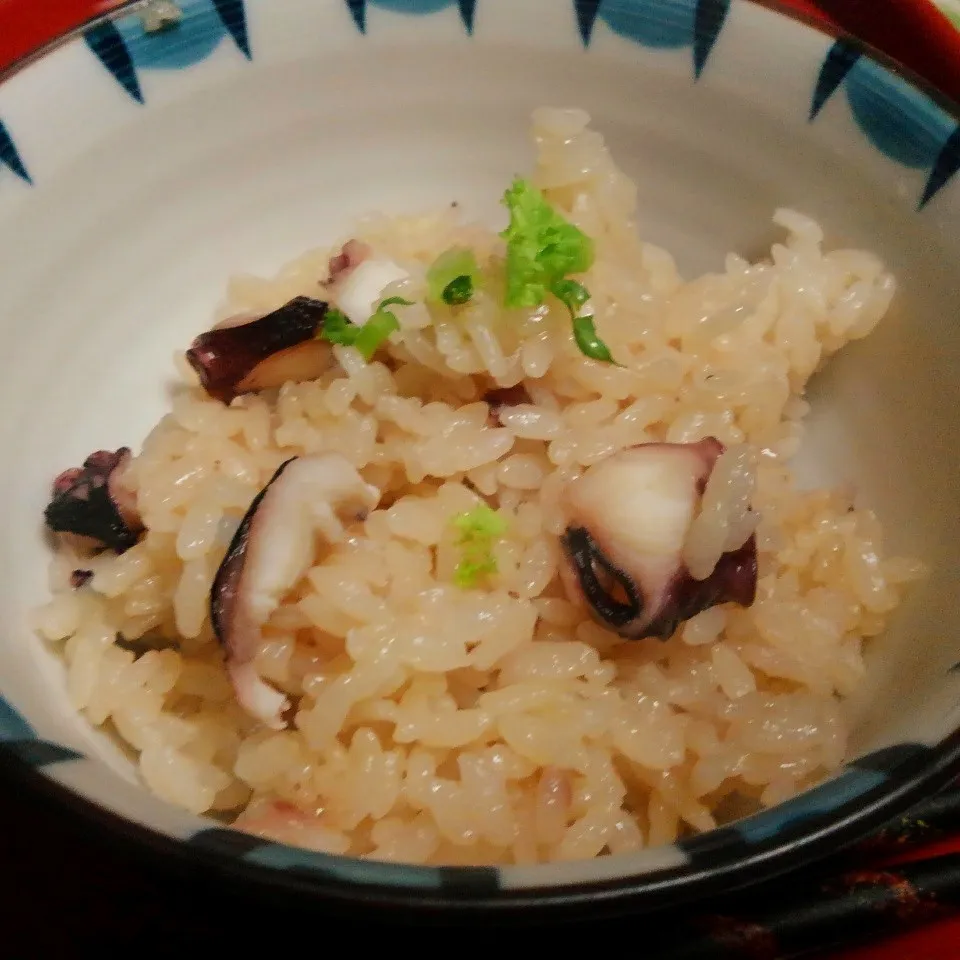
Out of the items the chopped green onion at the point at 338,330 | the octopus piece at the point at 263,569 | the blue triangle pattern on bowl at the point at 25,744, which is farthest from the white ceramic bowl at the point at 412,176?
the chopped green onion at the point at 338,330

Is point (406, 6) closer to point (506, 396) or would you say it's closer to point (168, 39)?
point (168, 39)

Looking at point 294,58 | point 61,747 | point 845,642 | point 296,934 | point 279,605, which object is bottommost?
point 845,642

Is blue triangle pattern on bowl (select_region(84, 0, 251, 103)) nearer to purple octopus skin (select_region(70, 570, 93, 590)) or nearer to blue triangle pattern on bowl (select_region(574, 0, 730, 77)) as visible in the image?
blue triangle pattern on bowl (select_region(574, 0, 730, 77))

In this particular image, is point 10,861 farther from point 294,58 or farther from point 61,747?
point 294,58

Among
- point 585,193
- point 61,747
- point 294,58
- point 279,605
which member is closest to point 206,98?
point 294,58

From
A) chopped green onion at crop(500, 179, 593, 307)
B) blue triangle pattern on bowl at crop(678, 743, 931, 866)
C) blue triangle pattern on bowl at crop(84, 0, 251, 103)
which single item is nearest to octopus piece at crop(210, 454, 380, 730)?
chopped green onion at crop(500, 179, 593, 307)

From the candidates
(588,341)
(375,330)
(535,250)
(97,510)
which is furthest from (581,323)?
(97,510)
